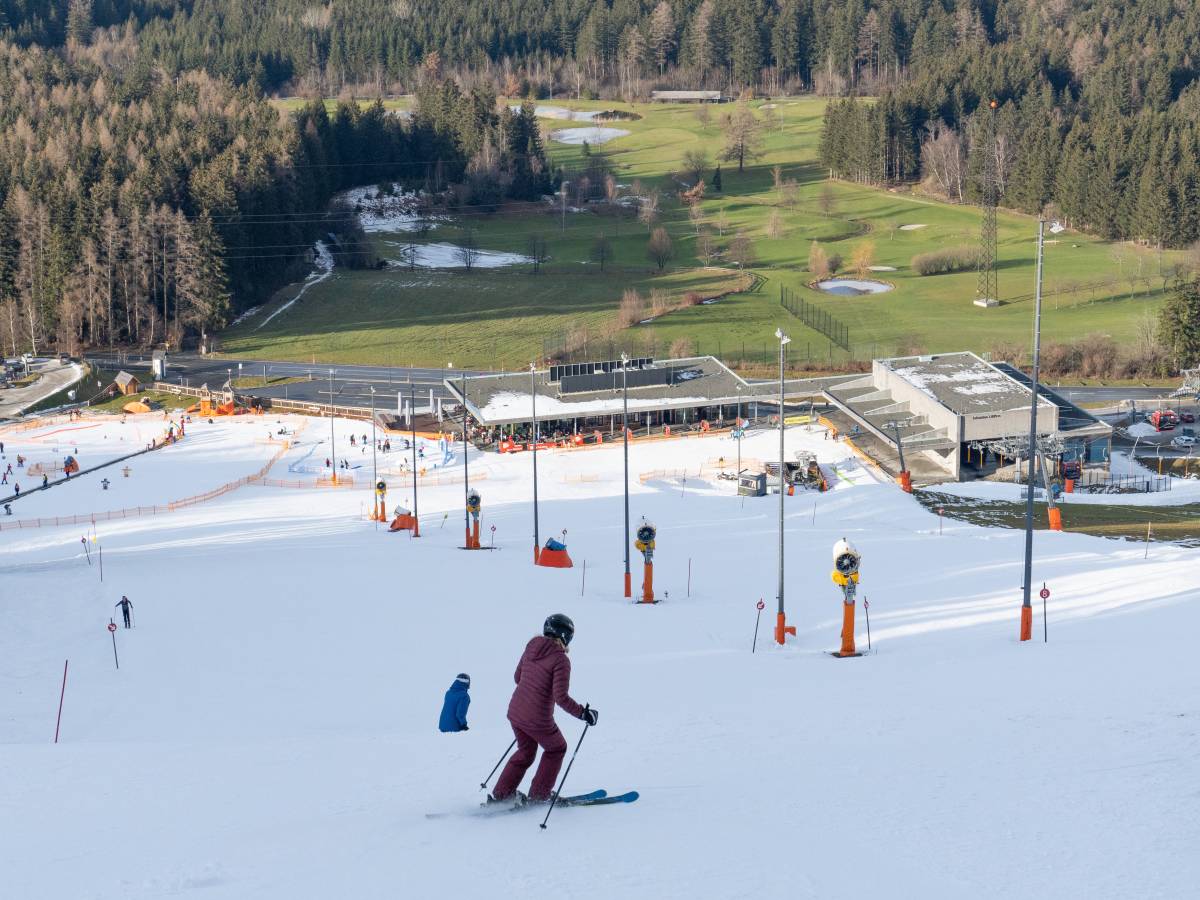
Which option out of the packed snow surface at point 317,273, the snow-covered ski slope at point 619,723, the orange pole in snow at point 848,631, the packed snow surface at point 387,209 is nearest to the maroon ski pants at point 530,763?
the snow-covered ski slope at point 619,723

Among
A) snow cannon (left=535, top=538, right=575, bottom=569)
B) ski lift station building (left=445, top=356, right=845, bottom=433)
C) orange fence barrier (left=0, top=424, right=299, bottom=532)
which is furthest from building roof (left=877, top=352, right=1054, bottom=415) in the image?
snow cannon (left=535, top=538, right=575, bottom=569)

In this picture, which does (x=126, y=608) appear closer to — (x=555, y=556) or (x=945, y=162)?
→ (x=555, y=556)

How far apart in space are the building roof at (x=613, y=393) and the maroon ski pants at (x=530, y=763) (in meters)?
56.4

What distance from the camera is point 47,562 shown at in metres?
39.3

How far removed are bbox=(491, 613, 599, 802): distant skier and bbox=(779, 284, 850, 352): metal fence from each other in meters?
84.3

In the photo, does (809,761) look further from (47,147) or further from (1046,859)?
(47,147)

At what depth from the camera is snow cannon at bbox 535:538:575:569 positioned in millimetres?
33875

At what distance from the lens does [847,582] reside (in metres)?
22.5

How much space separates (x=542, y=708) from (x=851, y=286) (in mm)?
103412

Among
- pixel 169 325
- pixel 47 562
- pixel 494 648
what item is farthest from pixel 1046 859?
pixel 169 325

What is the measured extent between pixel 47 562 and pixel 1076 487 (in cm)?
3825

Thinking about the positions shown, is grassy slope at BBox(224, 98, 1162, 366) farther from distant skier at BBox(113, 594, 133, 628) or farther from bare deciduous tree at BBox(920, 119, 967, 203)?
distant skier at BBox(113, 594, 133, 628)

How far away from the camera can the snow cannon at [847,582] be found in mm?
22094

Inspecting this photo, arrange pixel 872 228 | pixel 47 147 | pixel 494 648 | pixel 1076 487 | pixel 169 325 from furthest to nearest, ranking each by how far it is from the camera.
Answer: pixel 872 228 → pixel 47 147 → pixel 169 325 → pixel 1076 487 → pixel 494 648
